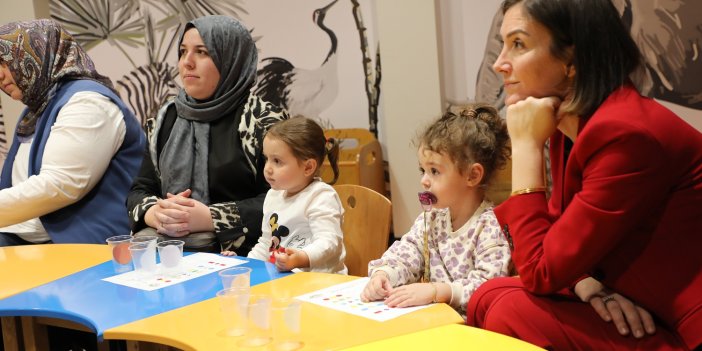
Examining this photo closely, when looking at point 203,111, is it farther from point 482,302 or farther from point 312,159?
point 482,302

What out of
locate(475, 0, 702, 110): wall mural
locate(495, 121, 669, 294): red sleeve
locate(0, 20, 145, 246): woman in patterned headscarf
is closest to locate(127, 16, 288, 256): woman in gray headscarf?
locate(0, 20, 145, 246): woman in patterned headscarf

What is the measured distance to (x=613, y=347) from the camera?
1542mm

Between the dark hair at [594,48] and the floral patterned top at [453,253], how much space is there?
0.58 metres

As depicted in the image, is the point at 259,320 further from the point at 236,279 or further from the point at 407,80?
the point at 407,80

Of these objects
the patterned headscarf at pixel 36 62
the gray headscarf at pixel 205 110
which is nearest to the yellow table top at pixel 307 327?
the gray headscarf at pixel 205 110

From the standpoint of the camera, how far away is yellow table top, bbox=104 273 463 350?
63.6 inches

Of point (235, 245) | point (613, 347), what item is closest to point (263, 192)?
point (235, 245)

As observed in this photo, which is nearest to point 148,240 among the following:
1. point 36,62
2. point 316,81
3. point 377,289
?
point 377,289

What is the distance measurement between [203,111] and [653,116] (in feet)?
6.85

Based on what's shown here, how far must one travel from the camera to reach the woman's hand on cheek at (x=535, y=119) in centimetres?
170

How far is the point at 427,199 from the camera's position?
219 centimetres

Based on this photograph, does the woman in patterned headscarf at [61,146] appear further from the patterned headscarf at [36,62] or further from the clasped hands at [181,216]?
the clasped hands at [181,216]

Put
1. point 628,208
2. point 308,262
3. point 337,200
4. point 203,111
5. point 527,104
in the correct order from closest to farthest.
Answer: point 628,208 → point 527,104 → point 308,262 → point 337,200 → point 203,111

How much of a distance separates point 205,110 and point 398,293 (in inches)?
64.9
